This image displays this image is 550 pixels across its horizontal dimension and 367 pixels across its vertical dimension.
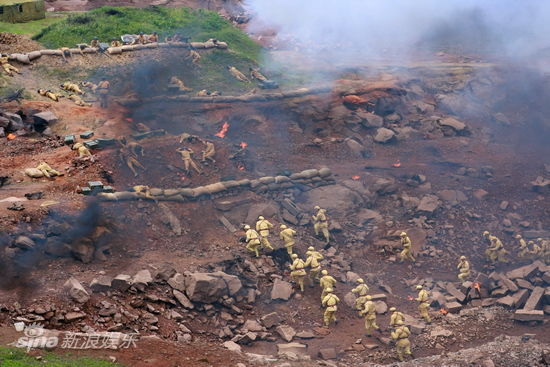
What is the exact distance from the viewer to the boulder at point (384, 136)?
30.5 m

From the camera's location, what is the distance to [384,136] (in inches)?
1202

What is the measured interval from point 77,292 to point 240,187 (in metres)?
8.76

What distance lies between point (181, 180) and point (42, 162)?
4678mm

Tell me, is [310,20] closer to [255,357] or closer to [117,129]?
[117,129]

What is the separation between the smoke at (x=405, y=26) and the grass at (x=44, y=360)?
27004mm

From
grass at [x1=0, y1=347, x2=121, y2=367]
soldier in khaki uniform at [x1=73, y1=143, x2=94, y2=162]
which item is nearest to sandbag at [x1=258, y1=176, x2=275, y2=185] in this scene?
soldier in khaki uniform at [x1=73, y1=143, x2=94, y2=162]

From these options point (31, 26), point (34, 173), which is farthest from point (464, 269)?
point (31, 26)

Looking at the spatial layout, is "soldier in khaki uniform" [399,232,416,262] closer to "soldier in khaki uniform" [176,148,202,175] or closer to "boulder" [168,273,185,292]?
"soldier in khaki uniform" [176,148,202,175]

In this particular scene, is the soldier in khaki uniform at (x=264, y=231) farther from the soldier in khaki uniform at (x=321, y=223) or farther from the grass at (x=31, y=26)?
the grass at (x=31, y=26)

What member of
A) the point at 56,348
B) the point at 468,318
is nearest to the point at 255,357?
the point at 56,348

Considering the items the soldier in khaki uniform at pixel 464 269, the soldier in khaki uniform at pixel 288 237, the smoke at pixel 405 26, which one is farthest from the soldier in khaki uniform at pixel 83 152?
the smoke at pixel 405 26

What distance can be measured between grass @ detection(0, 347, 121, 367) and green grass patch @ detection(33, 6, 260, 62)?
22.5m

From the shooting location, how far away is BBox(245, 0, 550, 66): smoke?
4094 cm

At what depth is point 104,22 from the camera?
37875 millimetres
